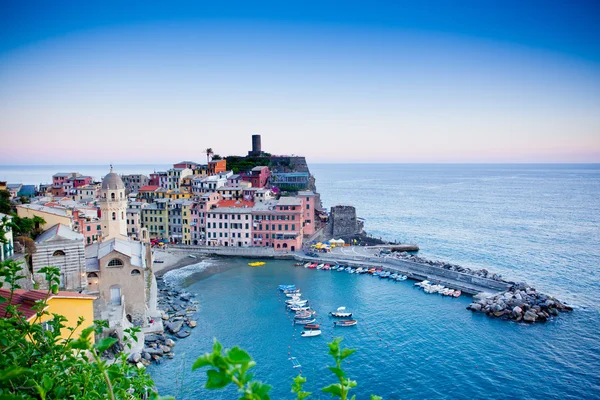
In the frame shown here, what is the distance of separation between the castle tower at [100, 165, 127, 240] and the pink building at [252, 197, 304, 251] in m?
19.9

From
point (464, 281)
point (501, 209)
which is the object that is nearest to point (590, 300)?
point (464, 281)

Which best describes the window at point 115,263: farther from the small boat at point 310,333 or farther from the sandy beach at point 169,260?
the sandy beach at point 169,260

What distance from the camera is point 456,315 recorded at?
113 ft

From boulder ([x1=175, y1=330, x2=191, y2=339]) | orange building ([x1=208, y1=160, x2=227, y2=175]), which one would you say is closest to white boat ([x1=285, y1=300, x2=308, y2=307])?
boulder ([x1=175, y1=330, x2=191, y2=339])

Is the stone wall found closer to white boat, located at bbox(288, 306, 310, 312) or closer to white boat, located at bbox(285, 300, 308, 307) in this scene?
white boat, located at bbox(285, 300, 308, 307)

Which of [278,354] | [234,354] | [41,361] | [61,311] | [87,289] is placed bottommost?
[278,354]

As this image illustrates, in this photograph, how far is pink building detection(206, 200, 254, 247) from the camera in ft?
181

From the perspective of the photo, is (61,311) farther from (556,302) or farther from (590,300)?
(590,300)

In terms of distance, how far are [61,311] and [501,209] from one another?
9741 centimetres

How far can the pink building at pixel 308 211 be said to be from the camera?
58.5 metres

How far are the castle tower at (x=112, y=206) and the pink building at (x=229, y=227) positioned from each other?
60.7 feet

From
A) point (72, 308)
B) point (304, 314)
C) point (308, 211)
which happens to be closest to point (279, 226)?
point (308, 211)

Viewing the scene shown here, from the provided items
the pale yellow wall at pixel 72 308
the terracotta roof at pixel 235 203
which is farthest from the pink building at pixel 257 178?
the pale yellow wall at pixel 72 308

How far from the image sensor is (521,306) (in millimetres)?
34312
